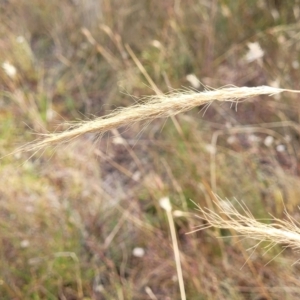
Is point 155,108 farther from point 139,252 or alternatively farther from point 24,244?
point 24,244

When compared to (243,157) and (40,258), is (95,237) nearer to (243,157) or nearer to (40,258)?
(40,258)

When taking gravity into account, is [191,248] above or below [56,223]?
below

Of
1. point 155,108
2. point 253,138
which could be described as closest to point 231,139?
point 253,138

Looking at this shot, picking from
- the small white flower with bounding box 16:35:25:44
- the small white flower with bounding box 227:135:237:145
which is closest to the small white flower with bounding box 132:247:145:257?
the small white flower with bounding box 227:135:237:145

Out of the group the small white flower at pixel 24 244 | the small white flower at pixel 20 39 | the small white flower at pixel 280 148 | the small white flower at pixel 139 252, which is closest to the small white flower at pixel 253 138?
the small white flower at pixel 280 148

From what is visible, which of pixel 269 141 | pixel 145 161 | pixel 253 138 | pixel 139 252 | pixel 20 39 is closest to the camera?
pixel 139 252

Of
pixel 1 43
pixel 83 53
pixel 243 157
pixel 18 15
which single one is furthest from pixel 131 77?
pixel 18 15

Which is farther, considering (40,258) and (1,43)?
(1,43)

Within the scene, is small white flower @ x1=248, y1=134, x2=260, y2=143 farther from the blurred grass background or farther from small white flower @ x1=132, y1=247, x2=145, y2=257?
small white flower @ x1=132, y1=247, x2=145, y2=257

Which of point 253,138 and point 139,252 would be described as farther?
point 253,138
